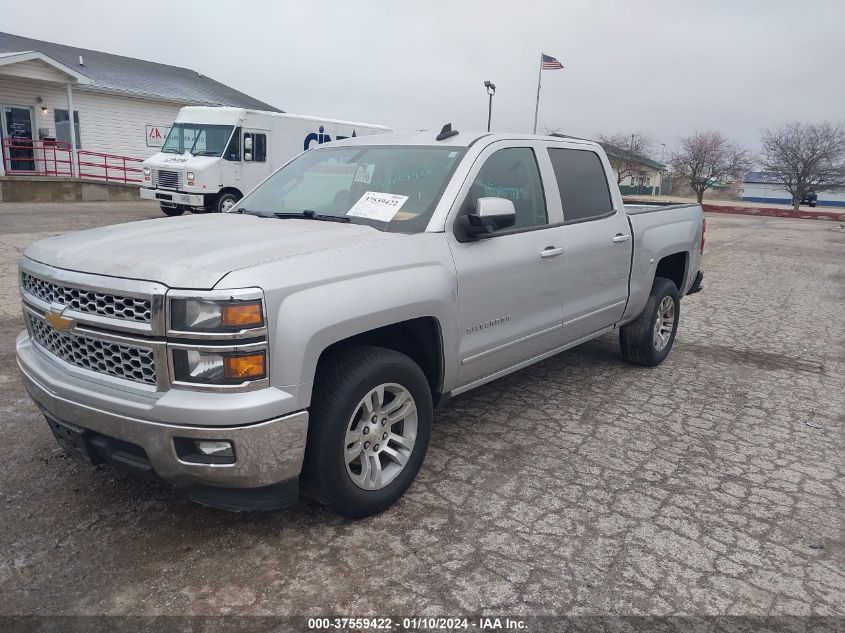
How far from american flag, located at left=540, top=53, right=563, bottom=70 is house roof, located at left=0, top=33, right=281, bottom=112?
13.6 m

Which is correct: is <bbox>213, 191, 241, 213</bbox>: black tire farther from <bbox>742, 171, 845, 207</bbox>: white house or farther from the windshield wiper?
<bbox>742, 171, 845, 207</bbox>: white house

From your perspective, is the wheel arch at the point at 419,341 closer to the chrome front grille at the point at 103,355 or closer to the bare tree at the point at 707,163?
the chrome front grille at the point at 103,355

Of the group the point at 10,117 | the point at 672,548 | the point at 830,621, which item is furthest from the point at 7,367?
the point at 10,117

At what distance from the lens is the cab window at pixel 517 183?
3840 mm

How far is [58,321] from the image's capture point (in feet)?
9.10

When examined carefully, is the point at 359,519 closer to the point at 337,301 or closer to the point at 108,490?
the point at 337,301

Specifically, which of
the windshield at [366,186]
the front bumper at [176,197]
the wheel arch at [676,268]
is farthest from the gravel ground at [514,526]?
the front bumper at [176,197]

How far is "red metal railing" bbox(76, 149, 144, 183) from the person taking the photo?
2333 cm

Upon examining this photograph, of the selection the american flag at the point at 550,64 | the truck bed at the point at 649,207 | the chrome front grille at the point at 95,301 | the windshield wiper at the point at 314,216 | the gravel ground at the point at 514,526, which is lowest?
the gravel ground at the point at 514,526

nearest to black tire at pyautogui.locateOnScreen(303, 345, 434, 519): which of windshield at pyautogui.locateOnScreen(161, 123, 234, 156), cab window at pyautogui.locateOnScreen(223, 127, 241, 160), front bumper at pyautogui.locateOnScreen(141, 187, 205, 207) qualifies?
front bumper at pyautogui.locateOnScreen(141, 187, 205, 207)

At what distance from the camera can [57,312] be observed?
2785 mm

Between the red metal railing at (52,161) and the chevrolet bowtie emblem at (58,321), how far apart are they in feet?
70.6

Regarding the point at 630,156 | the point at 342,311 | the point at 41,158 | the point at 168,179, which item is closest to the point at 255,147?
the point at 168,179

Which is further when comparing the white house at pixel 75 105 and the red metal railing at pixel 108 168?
the red metal railing at pixel 108 168
